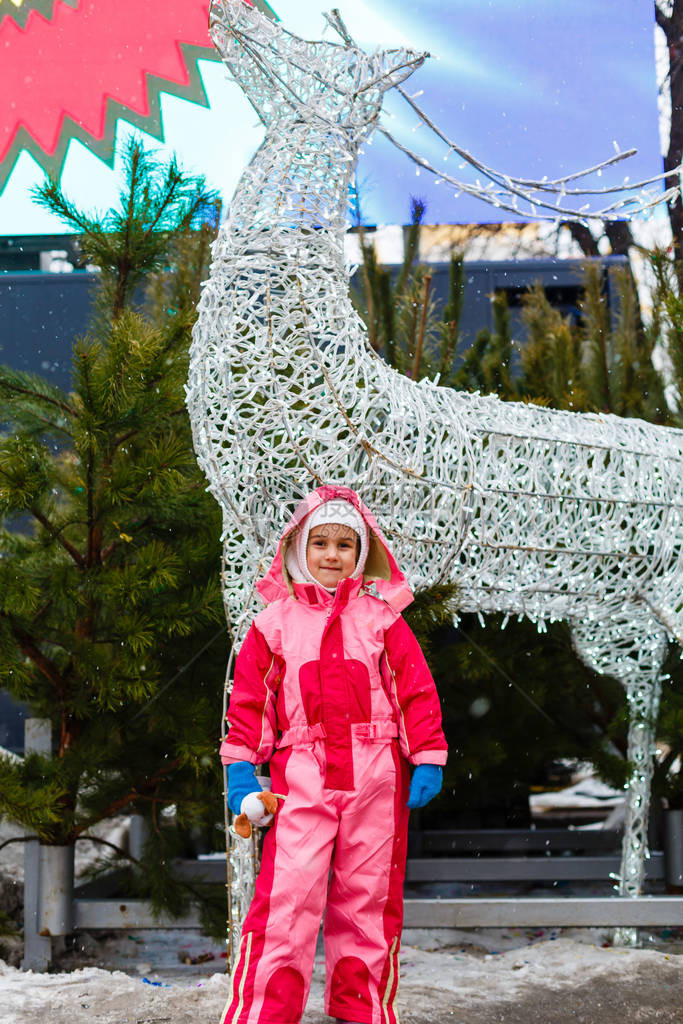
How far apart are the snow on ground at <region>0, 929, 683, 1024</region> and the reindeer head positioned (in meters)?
1.82

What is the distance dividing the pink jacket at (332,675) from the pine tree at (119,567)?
0.43 metres

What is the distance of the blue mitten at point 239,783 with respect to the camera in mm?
1654

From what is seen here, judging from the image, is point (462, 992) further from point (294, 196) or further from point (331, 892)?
point (294, 196)

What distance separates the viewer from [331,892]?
1.71 meters

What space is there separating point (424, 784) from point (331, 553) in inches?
17.7

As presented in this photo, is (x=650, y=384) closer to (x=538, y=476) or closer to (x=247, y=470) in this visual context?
(x=538, y=476)

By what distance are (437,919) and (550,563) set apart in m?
0.90

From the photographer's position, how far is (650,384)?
141 inches

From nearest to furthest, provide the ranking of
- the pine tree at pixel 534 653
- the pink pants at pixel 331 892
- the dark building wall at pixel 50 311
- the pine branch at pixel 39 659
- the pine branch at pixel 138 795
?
the pink pants at pixel 331 892 < the pine branch at pixel 39 659 < the pine branch at pixel 138 795 < the pine tree at pixel 534 653 < the dark building wall at pixel 50 311

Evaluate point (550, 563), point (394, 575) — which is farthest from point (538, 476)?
point (394, 575)

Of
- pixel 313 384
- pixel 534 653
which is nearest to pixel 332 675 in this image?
pixel 313 384

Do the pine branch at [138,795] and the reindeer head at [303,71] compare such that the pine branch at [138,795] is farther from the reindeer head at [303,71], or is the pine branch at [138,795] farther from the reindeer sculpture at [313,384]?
the reindeer head at [303,71]

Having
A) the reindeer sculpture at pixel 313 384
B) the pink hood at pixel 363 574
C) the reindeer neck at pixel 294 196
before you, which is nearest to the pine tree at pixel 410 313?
the reindeer sculpture at pixel 313 384

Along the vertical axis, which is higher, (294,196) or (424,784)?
(294,196)
